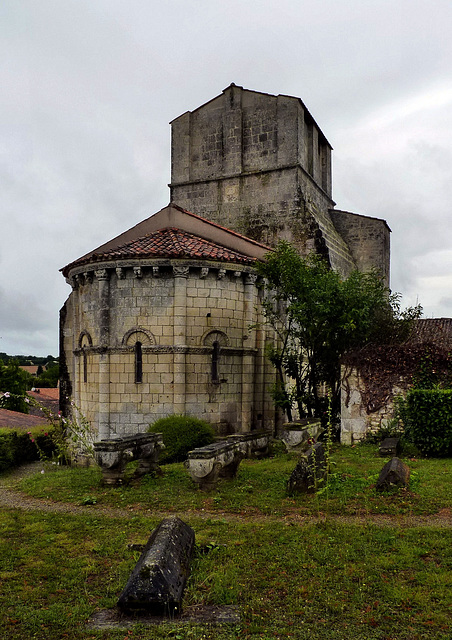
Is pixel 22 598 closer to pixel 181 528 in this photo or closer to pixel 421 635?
pixel 181 528

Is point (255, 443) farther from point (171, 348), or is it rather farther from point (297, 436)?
point (171, 348)

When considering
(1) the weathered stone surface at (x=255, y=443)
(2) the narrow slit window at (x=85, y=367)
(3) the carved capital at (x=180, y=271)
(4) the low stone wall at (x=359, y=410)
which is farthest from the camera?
(2) the narrow slit window at (x=85, y=367)

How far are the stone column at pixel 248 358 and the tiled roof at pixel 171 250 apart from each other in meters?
0.83

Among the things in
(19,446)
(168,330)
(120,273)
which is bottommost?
(19,446)

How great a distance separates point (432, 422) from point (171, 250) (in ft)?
27.7

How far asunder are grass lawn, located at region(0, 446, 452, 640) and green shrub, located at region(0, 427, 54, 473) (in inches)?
285

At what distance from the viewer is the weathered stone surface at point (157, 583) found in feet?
15.6

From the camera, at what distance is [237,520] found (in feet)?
25.7

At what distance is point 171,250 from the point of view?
49.5 feet

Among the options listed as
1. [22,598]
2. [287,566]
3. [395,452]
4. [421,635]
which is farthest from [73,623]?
[395,452]

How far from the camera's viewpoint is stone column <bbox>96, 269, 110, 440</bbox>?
1522 cm

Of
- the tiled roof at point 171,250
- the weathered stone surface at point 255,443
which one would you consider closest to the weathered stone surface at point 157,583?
the weathered stone surface at point 255,443

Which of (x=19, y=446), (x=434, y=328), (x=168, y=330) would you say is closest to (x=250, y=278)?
(x=168, y=330)

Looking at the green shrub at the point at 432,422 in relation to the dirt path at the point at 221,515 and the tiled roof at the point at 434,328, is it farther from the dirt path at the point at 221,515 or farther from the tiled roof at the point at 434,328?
the tiled roof at the point at 434,328
